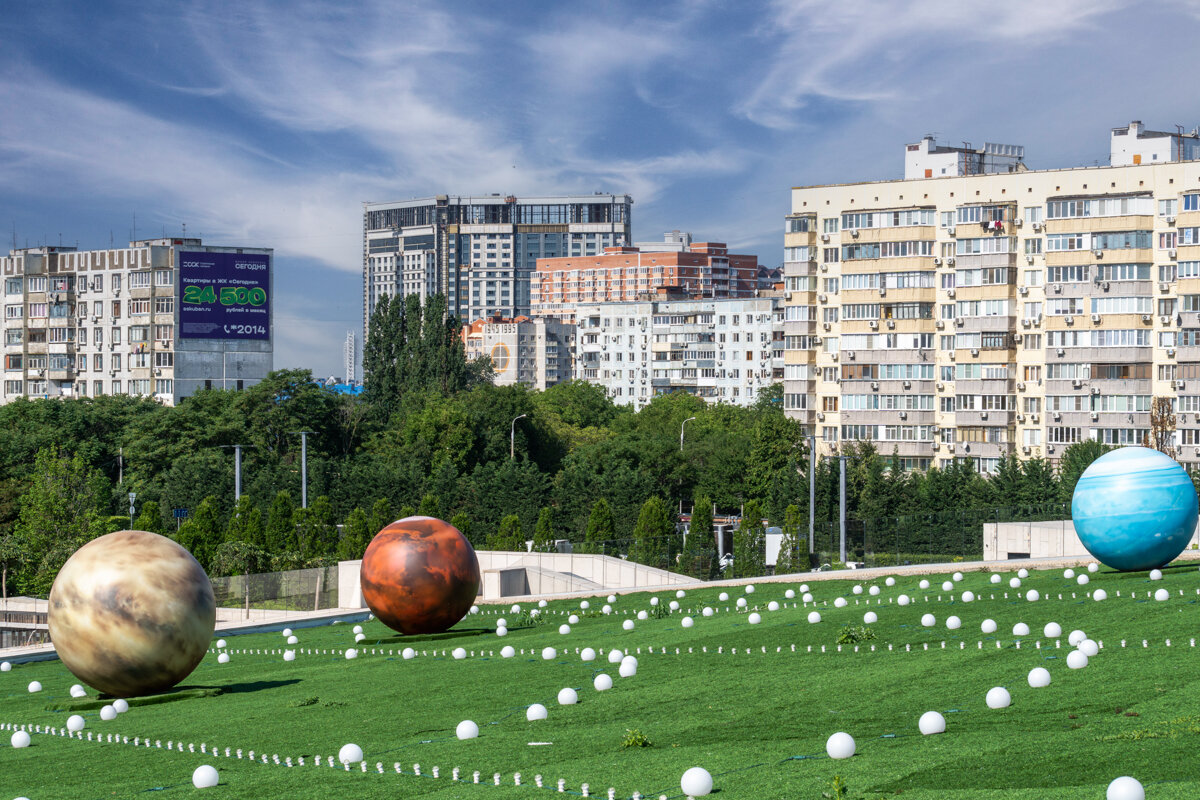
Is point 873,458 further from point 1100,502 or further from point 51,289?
point 51,289

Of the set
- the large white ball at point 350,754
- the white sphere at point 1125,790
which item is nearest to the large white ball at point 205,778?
the large white ball at point 350,754

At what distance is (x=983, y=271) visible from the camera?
9138 cm

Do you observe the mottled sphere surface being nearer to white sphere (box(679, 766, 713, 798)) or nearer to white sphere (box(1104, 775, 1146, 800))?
white sphere (box(679, 766, 713, 798))

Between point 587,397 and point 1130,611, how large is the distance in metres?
133

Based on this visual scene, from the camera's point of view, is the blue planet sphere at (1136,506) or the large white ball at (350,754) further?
the blue planet sphere at (1136,506)

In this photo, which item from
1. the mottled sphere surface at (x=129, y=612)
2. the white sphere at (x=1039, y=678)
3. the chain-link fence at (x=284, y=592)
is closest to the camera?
the white sphere at (x=1039, y=678)

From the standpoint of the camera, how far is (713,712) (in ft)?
54.3

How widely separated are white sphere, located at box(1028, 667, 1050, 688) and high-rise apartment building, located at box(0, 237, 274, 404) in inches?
4138

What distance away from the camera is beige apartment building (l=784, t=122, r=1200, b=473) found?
282 ft

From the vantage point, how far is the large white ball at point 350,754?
1460cm

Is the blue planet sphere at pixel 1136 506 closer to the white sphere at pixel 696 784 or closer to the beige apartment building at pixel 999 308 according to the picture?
the white sphere at pixel 696 784

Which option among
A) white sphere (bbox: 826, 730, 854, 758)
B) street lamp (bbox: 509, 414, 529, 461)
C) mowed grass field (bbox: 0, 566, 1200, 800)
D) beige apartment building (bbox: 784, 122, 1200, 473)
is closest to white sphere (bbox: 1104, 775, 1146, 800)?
mowed grass field (bbox: 0, 566, 1200, 800)

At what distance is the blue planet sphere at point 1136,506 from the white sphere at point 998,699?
1158cm

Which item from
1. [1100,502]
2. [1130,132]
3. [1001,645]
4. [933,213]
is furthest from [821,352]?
[1001,645]
